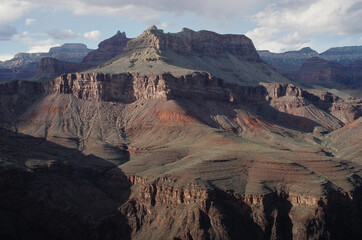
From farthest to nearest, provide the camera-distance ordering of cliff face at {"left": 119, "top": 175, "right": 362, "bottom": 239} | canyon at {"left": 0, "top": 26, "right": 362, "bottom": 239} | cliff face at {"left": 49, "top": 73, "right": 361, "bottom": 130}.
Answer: cliff face at {"left": 49, "top": 73, "right": 361, "bottom": 130}
canyon at {"left": 0, "top": 26, "right": 362, "bottom": 239}
cliff face at {"left": 119, "top": 175, "right": 362, "bottom": 239}

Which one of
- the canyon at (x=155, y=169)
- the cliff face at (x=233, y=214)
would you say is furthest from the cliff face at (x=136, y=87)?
the cliff face at (x=233, y=214)

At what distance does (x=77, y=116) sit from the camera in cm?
14538

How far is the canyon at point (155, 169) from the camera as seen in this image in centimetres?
8306

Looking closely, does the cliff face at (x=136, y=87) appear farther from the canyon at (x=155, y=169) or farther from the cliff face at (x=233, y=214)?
the cliff face at (x=233, y=214)

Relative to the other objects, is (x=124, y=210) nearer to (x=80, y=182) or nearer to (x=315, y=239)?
(x=80, y=182)

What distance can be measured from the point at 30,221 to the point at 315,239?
49.3m

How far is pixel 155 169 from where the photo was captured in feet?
332

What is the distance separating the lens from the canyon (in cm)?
8306

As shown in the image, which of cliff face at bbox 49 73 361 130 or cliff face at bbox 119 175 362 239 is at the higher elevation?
cliff face at bbox 49 73 361 130

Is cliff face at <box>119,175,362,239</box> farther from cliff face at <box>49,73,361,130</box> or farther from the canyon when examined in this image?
cliff face at <box>49,73,361,130</box>

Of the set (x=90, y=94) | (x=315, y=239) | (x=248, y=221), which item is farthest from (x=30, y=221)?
(x=90, y=94)

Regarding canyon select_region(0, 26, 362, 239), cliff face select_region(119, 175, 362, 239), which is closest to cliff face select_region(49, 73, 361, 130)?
canyon select_region(0, 26, 362, 239)

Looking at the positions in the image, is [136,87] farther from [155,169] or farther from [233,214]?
[233,214]

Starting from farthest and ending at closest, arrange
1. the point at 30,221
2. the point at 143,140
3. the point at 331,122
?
the point at 331,122
the point at 143,140
the point at 30,221
